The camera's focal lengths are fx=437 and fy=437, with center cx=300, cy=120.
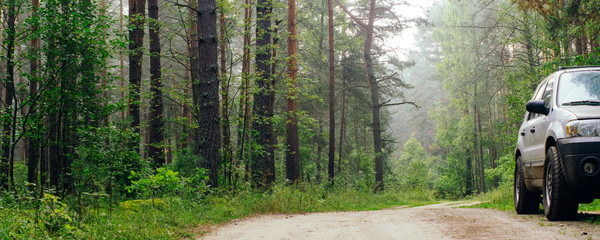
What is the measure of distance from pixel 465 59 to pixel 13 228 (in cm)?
3757

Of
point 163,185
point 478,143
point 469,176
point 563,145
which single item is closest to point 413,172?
point 478,143

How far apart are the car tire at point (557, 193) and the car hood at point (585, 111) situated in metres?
0.60

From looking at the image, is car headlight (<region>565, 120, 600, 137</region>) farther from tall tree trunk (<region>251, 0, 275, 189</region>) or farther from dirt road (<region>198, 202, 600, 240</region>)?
tall tree trunk (<region>251, 0, 275, 189</region>)

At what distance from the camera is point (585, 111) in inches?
234

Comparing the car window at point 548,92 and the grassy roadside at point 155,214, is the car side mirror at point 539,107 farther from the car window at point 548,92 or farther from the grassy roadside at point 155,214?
the grassy roadside at point 155,214

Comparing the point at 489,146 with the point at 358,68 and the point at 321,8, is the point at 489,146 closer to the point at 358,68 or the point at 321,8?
the point at 358,68

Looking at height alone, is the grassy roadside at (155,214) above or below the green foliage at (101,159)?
below

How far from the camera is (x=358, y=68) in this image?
26250 millimetres

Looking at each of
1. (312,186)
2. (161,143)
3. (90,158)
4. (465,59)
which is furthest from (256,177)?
(465,59)

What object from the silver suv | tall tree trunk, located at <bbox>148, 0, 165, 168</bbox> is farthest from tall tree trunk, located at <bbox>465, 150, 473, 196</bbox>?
the silver suv

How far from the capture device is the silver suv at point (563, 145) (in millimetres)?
5570

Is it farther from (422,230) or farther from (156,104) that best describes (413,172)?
(422,230)

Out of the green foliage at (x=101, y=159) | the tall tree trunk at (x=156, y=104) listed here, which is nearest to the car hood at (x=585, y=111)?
the green foliage at (x=101, y=159)

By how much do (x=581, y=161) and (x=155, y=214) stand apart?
6.29 metres
